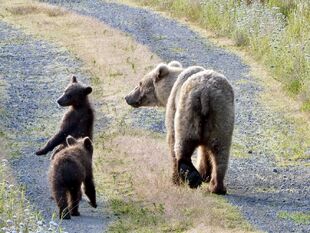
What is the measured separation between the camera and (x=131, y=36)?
23078 mm

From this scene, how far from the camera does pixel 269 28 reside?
808 inches

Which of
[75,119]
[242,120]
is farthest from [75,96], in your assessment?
[242,120]

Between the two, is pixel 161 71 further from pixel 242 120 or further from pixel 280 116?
pixel 280 116

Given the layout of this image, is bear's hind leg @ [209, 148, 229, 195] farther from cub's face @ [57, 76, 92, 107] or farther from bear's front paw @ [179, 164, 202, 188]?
cub's face @ [57, 76, 92, 107]

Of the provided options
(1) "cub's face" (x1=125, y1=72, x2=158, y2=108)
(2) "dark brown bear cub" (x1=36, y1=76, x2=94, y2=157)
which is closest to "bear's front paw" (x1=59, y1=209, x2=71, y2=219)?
(2) "dark brown bear cub" (x1=36, y1=76, x2=94, y2=157)

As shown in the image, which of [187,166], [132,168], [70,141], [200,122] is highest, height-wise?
[200,122]

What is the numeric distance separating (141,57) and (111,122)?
5161 mm

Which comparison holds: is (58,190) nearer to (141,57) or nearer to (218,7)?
(141,57)

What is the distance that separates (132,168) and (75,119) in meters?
1.13

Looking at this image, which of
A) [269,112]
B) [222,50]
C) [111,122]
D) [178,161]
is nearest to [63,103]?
[178,161]

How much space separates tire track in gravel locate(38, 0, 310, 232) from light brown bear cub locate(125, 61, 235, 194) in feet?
1.76

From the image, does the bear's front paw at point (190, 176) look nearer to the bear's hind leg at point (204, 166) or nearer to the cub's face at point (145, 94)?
the bear's hind leg at point (204, 166)

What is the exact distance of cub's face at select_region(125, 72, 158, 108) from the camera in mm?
12898

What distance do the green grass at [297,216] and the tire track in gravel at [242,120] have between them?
9 cm
